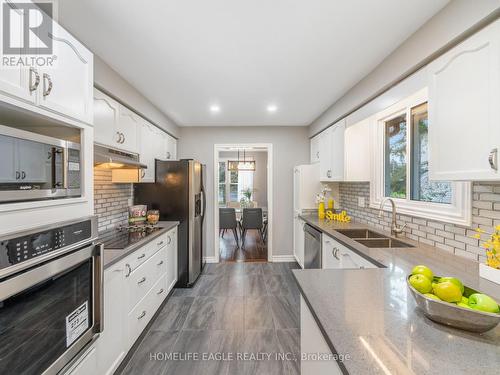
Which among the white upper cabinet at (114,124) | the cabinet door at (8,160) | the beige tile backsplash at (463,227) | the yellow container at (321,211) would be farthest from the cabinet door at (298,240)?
the cabinet door at (8,160)

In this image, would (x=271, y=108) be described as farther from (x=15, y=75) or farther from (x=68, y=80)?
(x=15, y=75)

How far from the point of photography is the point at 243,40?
1709 millimetres

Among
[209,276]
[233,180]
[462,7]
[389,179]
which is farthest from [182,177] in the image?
[233,180]

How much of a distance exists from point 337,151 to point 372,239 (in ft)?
4.11

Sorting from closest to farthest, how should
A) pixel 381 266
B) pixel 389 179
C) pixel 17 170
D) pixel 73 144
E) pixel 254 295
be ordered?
pixel 17 170
pixel 73 144
pixel 381 266
pixel 389 179
pixel 254 295

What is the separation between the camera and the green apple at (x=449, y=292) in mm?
796

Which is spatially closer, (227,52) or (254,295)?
(227,52)

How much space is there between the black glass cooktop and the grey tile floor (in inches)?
35.4

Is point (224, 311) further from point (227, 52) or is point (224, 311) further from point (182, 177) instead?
point (227, 52)

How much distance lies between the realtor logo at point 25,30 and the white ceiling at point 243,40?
1.58 ft

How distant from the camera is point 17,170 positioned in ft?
2.95

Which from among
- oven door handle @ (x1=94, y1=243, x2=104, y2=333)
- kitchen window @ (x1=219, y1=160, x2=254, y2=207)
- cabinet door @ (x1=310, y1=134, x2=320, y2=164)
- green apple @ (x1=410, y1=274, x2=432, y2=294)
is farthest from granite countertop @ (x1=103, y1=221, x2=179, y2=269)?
kitchen window @ (x1=219, y1=160, x2=254, y2=207)

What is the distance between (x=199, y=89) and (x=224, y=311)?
95.6 inches

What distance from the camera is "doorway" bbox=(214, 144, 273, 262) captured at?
4.30m
